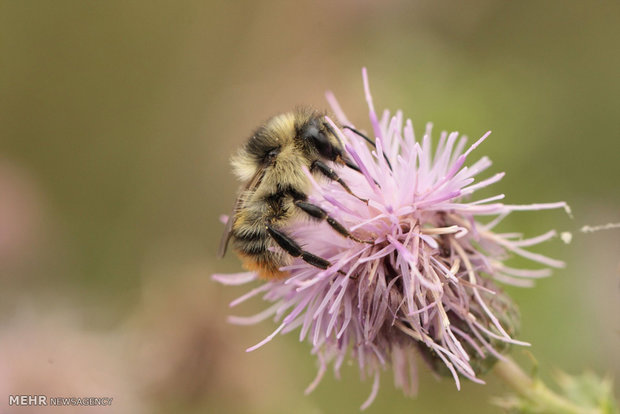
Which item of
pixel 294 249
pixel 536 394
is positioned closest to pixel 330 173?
pixel 294 249

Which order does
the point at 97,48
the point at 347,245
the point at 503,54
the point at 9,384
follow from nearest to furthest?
the point at 347,245 → the point at 9,384 → the point at 503,54 → the point at 97,48

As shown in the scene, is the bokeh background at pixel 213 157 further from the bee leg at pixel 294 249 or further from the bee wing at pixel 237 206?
the bee leg at pixel 294 249

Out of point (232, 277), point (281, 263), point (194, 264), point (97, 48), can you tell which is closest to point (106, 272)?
point (194, 264)

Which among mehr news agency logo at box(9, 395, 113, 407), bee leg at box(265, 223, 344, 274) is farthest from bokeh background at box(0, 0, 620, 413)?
bee leg at box(265, 223, 344, 274)

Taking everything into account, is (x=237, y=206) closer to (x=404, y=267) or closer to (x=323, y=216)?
(x=323, y=216)

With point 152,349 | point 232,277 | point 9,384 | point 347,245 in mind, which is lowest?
point 9,384

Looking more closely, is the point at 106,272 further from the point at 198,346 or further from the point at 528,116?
the point at 528,116

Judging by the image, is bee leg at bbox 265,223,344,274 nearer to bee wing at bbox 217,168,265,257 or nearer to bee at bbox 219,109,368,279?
bee at bbox 219,109,368,279
